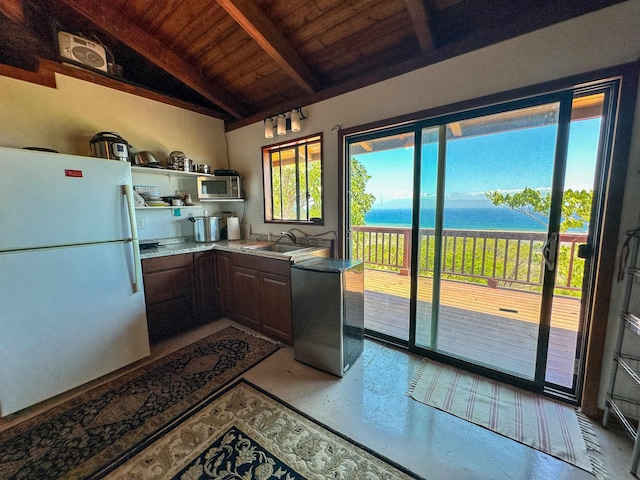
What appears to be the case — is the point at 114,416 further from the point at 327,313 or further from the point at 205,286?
the point at 327,313

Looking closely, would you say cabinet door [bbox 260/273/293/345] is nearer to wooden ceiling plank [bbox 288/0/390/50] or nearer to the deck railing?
the deck railing

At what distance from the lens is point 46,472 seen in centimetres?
127

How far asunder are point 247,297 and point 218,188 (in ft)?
4.76

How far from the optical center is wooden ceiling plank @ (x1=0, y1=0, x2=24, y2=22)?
1.92 m

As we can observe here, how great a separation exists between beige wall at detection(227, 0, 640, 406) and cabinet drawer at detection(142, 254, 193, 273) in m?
1.42

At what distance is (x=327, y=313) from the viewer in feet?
6.37

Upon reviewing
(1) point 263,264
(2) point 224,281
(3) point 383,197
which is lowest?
(2) point 224,281

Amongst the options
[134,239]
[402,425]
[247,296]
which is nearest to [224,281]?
[247,296]

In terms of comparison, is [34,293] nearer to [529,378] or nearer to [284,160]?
[284,160]

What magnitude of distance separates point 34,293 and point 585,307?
3.58 metres

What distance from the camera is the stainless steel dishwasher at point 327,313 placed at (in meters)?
1.91

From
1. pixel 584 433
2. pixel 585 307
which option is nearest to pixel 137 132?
pixel 585 307

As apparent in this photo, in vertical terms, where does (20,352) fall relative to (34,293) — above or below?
below

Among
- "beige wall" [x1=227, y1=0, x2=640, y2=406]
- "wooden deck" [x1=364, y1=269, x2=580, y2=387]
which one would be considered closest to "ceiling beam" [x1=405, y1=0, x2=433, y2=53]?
"beige wall" [x1=227, y1=0, x2=640, y2=406]
